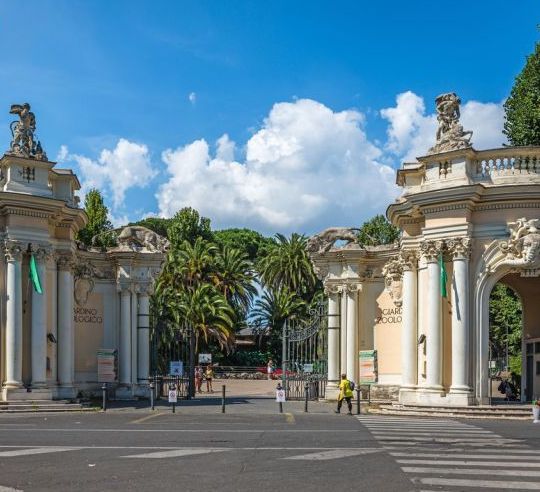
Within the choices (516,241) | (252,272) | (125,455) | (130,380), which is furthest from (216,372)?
(125,455)

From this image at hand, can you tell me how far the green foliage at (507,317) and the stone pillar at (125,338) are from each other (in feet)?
58.6

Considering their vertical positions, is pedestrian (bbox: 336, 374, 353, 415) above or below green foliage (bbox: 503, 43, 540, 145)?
below

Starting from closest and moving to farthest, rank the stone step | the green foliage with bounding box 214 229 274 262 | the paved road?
the paved road
the stone step
the green foliage with bounding box 214 229 274 262

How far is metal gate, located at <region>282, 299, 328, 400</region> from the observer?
3600 cm

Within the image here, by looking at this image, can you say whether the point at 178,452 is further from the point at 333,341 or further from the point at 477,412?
the point at 333,341

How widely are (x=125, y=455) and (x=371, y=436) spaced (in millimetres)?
6046

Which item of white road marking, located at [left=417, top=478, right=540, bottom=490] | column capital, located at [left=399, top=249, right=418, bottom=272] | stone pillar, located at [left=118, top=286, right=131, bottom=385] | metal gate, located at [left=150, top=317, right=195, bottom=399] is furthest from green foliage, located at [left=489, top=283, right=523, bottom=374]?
white road marking, located at [left=417, top=478, right=540, bottom=490]

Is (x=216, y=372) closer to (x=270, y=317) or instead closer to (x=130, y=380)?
(x=270, y=317)

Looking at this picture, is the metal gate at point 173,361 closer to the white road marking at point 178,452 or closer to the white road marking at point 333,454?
the white road marking at point 178,452

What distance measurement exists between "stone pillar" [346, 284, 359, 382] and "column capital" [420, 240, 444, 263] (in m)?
6.18

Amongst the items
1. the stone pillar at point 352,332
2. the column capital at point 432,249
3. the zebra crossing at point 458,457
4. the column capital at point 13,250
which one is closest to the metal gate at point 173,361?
the stone pillar at point 352,332

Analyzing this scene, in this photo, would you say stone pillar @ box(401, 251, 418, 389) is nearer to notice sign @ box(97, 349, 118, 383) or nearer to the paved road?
the paved road

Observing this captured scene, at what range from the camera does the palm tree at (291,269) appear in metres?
70.5

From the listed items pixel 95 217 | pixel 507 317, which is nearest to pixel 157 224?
pixel 95 217
